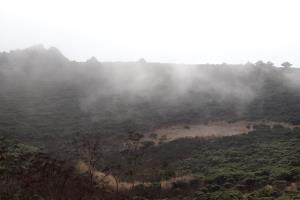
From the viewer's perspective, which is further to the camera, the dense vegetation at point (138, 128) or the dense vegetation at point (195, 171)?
the dense vegetation at point (138, 128)

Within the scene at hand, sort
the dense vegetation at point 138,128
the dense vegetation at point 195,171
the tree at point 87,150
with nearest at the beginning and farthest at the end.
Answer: the dense vegetation at point 195,171 → the dense vegetation at point 138,128 → the tree at point 87,150

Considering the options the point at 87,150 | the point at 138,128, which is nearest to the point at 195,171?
the point at 87,150

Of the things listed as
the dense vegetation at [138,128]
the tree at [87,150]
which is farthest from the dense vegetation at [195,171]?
the tree at [87,150]

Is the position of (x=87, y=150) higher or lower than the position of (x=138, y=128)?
lower

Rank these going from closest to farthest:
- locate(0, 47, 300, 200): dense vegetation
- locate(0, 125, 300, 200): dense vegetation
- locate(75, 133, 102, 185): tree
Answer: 1. locate(0, 125, 300, 200): dense vegetation
2. locate(0, 47, 300, 200): dense vegetation
3. locate(75, 133, 102, 185): tree

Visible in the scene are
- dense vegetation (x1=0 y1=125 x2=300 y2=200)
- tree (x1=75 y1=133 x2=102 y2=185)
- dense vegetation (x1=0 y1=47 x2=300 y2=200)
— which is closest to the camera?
dense vegetation (x1=0 y1=125 x2=300 y2=200)

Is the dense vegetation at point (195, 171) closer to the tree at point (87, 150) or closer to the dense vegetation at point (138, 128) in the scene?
the dense vegetation at point (138, 128)

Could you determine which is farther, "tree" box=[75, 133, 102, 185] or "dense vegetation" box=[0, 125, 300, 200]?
"tree" box=[75, 133, 102, 185]

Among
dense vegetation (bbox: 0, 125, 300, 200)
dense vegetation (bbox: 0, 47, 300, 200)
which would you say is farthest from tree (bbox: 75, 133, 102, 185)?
dense vegetation (bbox: 0, 125, 300, 200)

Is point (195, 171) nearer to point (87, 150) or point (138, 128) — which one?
point (87, 150)

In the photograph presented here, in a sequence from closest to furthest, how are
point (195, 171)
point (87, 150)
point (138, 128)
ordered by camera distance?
point (195, 171) < point (87, 150) < point (138, 128)

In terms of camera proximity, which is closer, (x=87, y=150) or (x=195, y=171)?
(x=195, y=171)

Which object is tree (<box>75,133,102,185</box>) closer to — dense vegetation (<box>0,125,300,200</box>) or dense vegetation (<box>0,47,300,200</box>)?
dense vegetation (<box>0,47,300,200</box>)

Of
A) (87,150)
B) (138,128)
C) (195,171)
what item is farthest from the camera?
(138,128)
